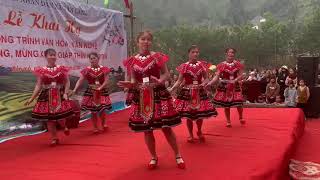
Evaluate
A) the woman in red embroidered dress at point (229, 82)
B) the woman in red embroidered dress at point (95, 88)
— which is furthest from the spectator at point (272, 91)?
the woman in red embroidered dress at point (95, 88)

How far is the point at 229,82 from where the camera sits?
21.9 ft

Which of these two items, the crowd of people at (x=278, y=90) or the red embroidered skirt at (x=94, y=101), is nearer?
the red embroidered skirt at (x=94, y=101)

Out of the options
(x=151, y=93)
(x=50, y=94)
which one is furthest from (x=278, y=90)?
(x=151, y=93)

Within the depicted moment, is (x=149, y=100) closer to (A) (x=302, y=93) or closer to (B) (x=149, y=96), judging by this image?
(B) (x=149, y=96)

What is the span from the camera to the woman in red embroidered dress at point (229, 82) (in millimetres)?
6609

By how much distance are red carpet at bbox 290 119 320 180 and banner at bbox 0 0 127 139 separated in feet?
14.2

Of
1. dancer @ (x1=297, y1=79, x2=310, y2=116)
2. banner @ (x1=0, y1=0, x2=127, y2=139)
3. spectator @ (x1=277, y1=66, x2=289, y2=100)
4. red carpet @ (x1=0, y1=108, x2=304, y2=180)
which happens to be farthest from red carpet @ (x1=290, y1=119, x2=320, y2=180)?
banner @ (x1=0, y1=0, x2=127, y2=139)

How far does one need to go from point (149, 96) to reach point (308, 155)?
2.96 meters

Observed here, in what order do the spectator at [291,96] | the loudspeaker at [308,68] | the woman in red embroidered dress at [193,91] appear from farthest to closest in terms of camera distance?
the loudspeaker at [308,68] < the spectator at [291,96] < the woman in red embroidered dress at [193,91]

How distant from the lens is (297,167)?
474 centimetres

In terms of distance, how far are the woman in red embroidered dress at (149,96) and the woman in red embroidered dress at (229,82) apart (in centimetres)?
271

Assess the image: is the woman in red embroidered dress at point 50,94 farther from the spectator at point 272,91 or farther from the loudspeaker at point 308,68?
the spectator at point 272,91

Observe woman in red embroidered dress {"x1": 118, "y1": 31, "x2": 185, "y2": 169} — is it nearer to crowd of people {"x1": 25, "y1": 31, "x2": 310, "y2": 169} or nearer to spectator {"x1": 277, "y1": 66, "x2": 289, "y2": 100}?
crowd of people {"x1": 25, "y1": 31, "x2": 310, "y2": 169}

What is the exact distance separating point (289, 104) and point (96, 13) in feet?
16.4
